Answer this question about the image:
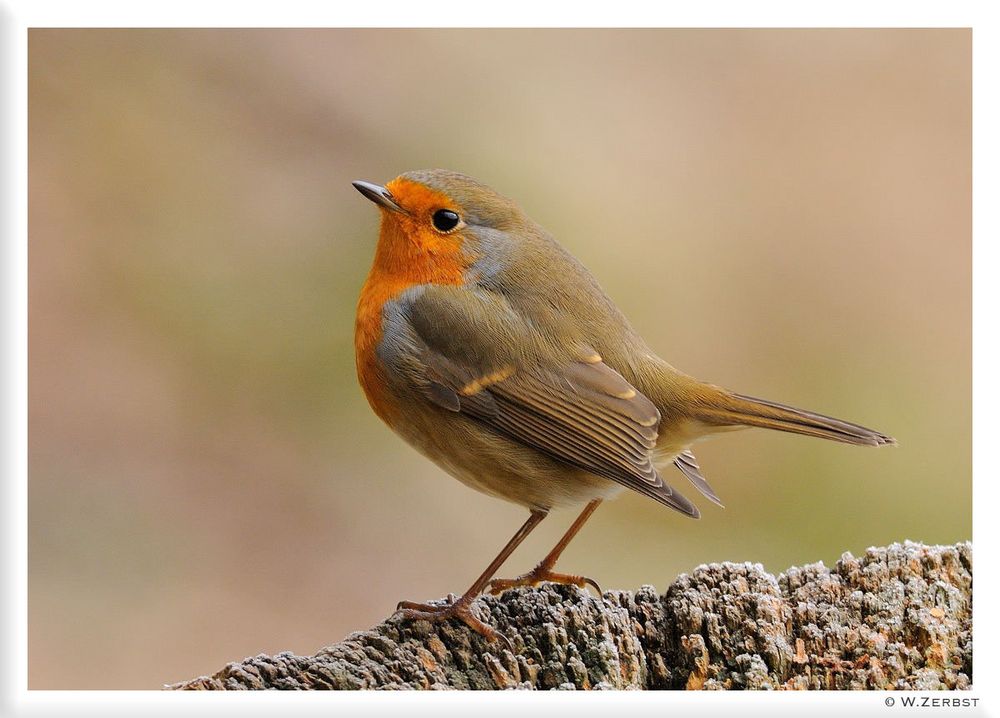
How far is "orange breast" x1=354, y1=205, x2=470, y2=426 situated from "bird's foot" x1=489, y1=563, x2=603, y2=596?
677mm

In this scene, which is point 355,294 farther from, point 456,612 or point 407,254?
point 456,612

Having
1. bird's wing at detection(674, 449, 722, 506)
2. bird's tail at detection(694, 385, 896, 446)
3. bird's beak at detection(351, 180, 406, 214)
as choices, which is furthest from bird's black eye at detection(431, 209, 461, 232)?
bird's wing at detection(674, 449, 722, 506)

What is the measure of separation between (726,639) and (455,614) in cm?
80

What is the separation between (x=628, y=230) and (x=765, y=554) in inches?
61.8

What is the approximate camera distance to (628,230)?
5.34m

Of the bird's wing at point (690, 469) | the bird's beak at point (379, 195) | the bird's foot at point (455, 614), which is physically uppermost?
the bird's beak at point (379, 195)

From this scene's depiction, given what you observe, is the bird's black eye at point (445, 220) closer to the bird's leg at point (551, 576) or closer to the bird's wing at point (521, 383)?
the bird's wing at point (521, 383)

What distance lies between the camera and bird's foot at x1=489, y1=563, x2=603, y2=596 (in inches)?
154

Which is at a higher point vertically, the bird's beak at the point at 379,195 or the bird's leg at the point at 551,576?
the bird's beak at the point at 379,195

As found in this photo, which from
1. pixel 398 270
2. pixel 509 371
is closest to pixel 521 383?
pixel 509 371

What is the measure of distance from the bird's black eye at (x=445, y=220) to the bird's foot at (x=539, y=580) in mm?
1182

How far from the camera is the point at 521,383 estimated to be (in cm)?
368

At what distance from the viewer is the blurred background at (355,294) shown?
4.63 metres

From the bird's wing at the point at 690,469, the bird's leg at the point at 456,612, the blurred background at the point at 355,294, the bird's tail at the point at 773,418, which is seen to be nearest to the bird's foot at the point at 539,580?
the bird's leg at the point at 456,612
